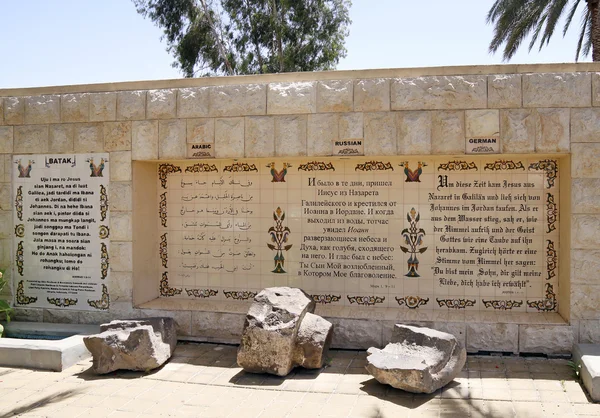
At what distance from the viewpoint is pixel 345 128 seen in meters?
6.66

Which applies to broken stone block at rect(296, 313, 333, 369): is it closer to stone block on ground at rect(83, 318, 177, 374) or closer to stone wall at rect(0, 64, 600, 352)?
stone wall at rect(0, 64, 600, 352)

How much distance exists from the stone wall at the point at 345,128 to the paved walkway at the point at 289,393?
25.6 inches

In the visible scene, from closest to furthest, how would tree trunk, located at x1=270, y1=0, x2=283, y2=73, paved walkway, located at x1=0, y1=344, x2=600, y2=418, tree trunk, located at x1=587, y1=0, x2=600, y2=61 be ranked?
paved walkway, located at x1=0, y1=344, x2=600, y2=418
tree trunk, located at x1=587, y1=0, x2=600, y2=61
tree trunk, located at x1=270, y1=0, x2=283, y2=73

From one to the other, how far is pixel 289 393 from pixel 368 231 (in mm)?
2453

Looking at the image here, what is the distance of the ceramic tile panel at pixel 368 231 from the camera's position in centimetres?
676

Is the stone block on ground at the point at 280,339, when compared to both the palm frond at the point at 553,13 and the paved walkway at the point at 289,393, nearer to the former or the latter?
the paved walkway at the point at 289,393

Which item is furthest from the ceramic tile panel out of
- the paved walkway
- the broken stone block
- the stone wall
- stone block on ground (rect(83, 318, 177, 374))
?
stone block on ground (rect(83, 318, 177, 374))

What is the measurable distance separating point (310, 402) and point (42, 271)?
14.6 ft

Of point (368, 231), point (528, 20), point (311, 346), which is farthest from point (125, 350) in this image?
point (528, 20)

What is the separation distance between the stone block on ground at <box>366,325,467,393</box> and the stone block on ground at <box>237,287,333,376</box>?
606 millimetres

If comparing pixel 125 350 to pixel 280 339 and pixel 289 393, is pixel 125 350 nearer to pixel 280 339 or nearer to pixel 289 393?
pixel 280 339

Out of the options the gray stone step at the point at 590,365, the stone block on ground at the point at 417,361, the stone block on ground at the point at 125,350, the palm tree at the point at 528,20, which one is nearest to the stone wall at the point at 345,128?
the gray stone step at the point at 590,365

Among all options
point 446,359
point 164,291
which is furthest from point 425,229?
point 164,291

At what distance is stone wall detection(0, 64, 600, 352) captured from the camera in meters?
6.18
